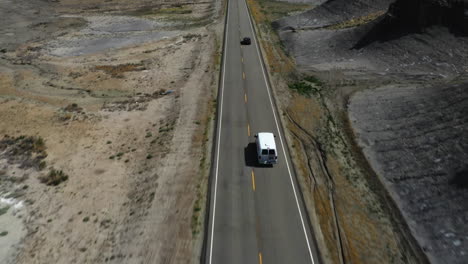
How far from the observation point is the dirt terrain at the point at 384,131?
2095cm

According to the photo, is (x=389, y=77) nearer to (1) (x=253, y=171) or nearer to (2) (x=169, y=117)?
(1) (x=253, y=171)

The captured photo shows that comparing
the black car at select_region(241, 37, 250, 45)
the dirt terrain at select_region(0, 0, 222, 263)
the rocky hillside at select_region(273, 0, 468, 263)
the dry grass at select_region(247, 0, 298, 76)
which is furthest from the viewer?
the black car at select_region(241, 37, 250, 45)

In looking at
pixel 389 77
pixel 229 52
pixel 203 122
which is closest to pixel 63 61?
pixel 229 52

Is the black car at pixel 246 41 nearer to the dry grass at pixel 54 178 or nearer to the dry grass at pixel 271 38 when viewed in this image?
the dry grass at pixel 271 38

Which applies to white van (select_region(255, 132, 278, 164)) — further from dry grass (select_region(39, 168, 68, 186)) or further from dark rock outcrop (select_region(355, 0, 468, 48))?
dark rock outcrop (select_region(355, 0, 468, 48))

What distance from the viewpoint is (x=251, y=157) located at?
2777cm

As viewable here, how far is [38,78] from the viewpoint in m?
53.4

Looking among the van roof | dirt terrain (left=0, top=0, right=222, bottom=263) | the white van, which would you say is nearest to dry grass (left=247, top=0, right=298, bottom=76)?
dirt terrain (left=0, top=0, right=222, bottom=263)

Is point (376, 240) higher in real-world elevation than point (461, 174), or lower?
lower

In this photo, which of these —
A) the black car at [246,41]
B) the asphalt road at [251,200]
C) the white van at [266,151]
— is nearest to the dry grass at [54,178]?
the asphalt road at [251,200]

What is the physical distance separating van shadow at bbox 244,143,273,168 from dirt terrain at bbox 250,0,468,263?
3502 mm

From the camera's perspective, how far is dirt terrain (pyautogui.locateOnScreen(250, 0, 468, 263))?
21.0 m

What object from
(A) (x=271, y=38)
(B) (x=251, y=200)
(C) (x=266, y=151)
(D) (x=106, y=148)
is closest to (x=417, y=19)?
(A) (x=271, y=38)

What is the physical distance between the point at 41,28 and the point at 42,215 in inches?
3270
